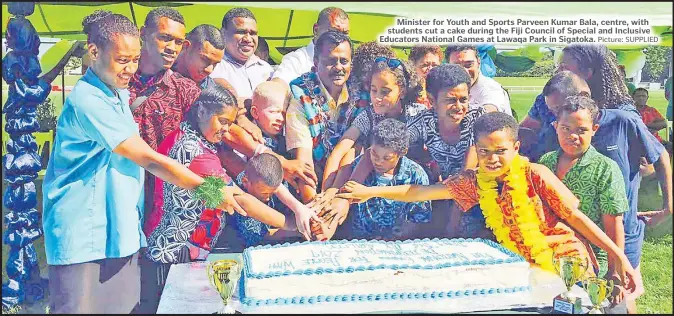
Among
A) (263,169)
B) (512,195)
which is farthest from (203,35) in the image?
(512,195)

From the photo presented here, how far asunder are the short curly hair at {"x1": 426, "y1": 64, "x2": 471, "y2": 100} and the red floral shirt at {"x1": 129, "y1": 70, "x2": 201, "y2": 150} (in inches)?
61.9

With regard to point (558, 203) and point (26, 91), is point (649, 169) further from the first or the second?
point (26, 91)

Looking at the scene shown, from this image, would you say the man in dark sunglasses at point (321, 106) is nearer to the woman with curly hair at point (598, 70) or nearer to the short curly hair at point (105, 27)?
the short curly hair at point (105, 27)

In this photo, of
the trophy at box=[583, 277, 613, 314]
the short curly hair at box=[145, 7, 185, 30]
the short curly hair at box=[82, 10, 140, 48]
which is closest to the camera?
the trophy at box=[583, 277, 613, 314]

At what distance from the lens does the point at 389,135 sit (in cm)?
437

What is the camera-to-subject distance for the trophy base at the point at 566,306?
11.6 feet

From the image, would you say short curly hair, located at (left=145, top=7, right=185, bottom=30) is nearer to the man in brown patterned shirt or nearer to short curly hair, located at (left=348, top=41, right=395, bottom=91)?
the man in brown patterned shirt

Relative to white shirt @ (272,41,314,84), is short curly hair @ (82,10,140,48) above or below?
above

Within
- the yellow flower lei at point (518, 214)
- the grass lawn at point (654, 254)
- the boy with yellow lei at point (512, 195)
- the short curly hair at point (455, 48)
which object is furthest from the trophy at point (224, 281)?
the grass lawn at point (654, 254)

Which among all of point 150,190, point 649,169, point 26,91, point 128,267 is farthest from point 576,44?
point 26,91

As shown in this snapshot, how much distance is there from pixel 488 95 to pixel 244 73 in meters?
1.68

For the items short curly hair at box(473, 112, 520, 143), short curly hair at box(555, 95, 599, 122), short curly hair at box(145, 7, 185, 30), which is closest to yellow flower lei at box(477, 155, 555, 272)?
short curly hair at box(473, 112, 520, 143)

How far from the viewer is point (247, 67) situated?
431 centimetres

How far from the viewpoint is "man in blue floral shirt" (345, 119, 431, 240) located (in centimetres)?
439
